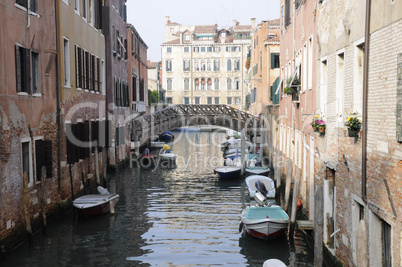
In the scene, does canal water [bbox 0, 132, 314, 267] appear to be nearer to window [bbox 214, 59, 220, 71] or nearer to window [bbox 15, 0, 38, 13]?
window [bbox 15, 0, 38, 13]

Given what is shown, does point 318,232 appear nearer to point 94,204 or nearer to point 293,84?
point 293,84

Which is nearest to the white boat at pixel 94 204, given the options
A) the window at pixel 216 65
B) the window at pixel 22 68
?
the window at pixel 22 68

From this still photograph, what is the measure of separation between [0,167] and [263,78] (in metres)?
23.0

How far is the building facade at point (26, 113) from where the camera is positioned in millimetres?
9633

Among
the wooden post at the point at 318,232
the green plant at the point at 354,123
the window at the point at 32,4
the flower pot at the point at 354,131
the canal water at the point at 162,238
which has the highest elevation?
the window at the point at 32,4

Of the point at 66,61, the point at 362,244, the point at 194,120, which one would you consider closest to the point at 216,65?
the point at 194,120

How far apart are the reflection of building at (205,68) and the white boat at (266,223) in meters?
47.3

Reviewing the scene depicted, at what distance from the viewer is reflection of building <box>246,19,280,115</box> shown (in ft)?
94.7

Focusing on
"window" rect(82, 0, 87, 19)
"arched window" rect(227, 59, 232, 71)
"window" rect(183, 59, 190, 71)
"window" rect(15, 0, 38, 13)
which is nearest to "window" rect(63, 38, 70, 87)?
"window" rect(15, 0, 38, 13)

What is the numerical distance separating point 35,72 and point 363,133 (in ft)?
27.2

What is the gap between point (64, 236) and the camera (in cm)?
1187

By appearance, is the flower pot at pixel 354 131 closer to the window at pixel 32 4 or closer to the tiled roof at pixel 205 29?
the window at pixel 32 4

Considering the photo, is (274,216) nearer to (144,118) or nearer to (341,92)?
(341,92)

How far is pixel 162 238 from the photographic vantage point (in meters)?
12.2
